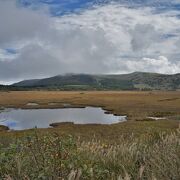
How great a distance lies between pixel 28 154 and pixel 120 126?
36.8m

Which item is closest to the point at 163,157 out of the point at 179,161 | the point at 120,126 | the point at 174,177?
the point at 179,161

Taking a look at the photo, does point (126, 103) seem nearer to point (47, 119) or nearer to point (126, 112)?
point (126, 112)

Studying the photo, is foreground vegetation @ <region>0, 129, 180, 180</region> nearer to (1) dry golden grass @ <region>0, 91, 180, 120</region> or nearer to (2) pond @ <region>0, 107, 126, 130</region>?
(2) pond @ <region>0, 107, 126, 130</region>

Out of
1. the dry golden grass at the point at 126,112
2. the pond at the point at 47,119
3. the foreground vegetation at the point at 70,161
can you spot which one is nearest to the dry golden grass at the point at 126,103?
the dry golden grass at the point at 126,112

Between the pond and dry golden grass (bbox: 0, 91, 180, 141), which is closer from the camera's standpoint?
dry golden grass (bbox: 0, 91, 180, 141)

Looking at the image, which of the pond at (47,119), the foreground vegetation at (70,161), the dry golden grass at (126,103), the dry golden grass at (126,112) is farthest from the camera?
the dry golden grass at (126,103)

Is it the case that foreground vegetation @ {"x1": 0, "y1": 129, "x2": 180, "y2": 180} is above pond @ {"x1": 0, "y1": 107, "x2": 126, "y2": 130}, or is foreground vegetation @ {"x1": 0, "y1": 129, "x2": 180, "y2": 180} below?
above

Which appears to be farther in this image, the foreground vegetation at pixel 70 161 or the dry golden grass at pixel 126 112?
the dry golden grass at pixel 126 112

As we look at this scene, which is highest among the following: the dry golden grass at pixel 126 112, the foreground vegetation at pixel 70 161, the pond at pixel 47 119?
the foreground vegetation at pixel 70 161

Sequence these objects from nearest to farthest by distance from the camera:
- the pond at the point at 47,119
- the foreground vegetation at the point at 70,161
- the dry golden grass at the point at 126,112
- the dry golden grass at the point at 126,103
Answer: the foreground vegetation at the point at 70,161
the dry golden grass at the point at 126,112
the pond at the point at 47,119
the dry golden grass at the point at 126,103

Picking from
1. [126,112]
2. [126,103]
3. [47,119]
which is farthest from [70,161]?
[126,103]

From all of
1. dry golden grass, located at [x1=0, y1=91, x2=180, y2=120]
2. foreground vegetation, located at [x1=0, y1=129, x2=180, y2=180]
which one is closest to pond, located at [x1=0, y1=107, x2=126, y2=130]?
dry golden grass, located at [x1=0, y1=91, x2=180, y2=120]

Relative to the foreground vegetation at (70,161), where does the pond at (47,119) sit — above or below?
below

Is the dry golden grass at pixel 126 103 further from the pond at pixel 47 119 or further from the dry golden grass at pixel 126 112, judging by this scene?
the pond at pixel 47 119
